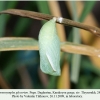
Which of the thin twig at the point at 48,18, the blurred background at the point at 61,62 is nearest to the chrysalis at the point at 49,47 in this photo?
the thin twig at the point at 48,18

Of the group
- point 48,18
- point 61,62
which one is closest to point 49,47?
point 48,18

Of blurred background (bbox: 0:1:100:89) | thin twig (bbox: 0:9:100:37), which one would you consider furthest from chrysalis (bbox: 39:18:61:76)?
blurred background (bbox: 0:1:100:89)

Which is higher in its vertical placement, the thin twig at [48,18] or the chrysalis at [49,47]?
the thin twig at [48,18]

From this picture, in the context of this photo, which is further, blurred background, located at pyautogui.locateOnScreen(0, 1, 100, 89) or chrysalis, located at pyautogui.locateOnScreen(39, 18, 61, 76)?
blurred background, located at pyautogui.locateOnScreen(0, 1, 100, 89)

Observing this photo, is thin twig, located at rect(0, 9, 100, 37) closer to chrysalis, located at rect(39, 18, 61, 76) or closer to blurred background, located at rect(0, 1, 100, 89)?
chrysalis, located at rect(39, 18, 61, 76)

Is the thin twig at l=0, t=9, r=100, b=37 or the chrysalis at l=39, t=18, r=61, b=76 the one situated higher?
the thin twig at l=0, t=9, r=100, b=37

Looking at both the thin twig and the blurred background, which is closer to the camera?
the thin twig

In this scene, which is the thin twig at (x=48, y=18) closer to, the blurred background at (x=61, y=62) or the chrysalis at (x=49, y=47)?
the chrysalis at (x=49, y=47)

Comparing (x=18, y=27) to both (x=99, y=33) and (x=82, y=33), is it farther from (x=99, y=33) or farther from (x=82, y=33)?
(x=99, y=33)

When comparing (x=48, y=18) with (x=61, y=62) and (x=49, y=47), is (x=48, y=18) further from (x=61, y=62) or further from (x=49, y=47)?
(x=61, y=62)

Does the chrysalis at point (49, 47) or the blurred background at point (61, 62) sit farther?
the blurred background at point (61, 62)
